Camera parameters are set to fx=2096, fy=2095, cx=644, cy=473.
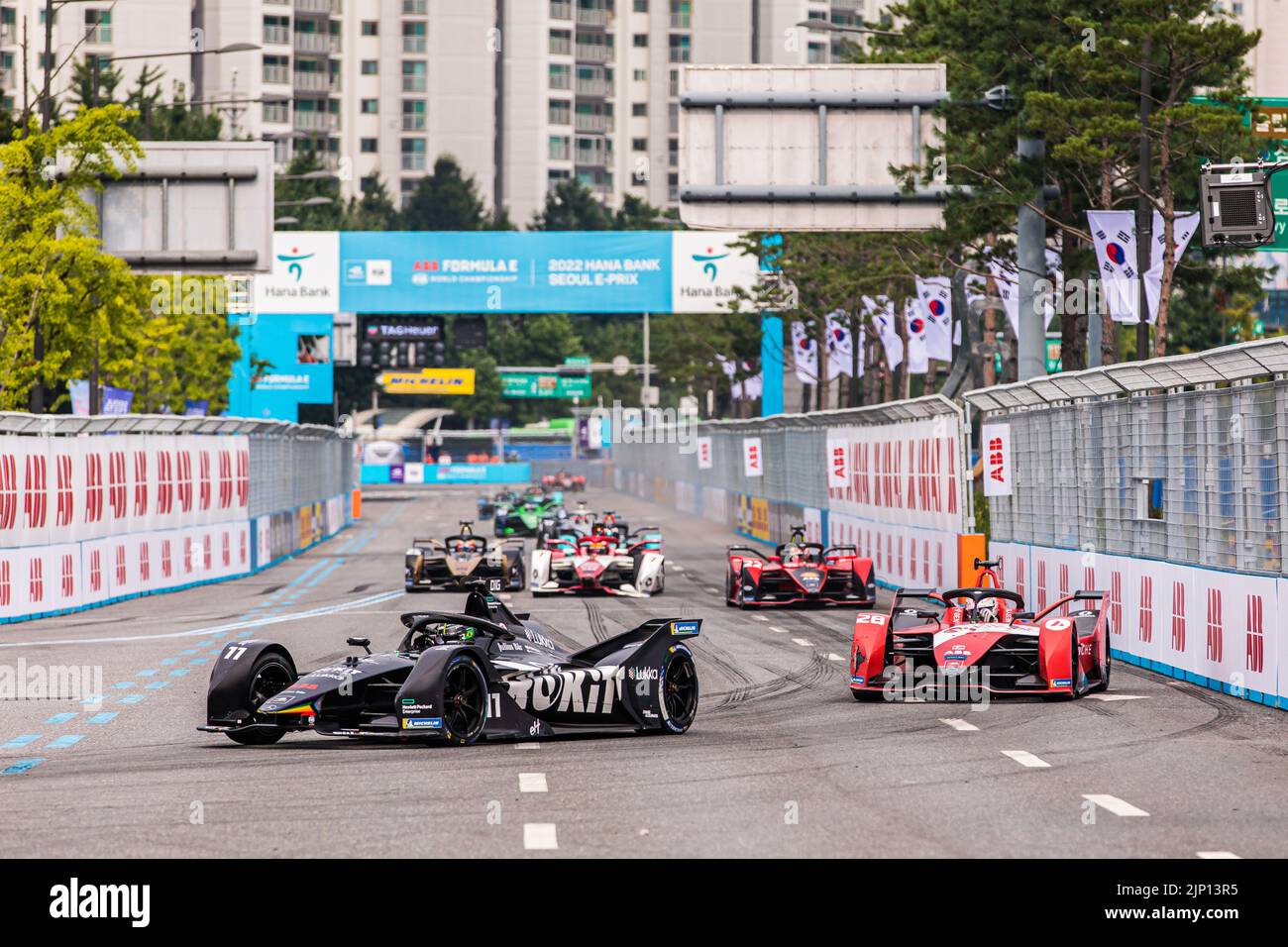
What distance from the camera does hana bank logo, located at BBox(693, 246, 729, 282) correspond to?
63.0 metres

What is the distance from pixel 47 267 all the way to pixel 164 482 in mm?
4776

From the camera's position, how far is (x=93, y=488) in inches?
Answer: 1161

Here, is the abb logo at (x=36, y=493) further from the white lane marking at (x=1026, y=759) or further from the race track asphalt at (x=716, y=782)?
the white lane marking at (x=1026, y=759)

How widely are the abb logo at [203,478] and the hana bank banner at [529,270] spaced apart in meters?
26.5

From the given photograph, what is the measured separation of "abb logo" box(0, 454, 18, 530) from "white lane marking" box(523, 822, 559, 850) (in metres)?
17.8

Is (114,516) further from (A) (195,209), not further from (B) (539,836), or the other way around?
(B) (539,836)

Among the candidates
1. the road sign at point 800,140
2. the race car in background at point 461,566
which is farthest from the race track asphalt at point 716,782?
the race car in background at point 461,566

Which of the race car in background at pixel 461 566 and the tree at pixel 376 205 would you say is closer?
the race car in background at pixel 461 566

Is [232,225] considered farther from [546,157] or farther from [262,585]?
[546,157]

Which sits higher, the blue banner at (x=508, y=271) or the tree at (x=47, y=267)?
the blue banner at (x=508, y=271)

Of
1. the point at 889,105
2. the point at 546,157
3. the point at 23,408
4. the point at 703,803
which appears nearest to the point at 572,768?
the point at 703,803

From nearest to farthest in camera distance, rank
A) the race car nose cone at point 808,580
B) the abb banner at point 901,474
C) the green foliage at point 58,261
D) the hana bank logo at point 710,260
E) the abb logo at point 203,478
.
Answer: the race car nose cone at point 808,580 → the abb banner at point 901,474 → the green foliage at point 58,261 → the abb logo at point 203,478 → the hana bank logo at point 710,260

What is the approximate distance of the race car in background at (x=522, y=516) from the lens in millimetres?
51500
